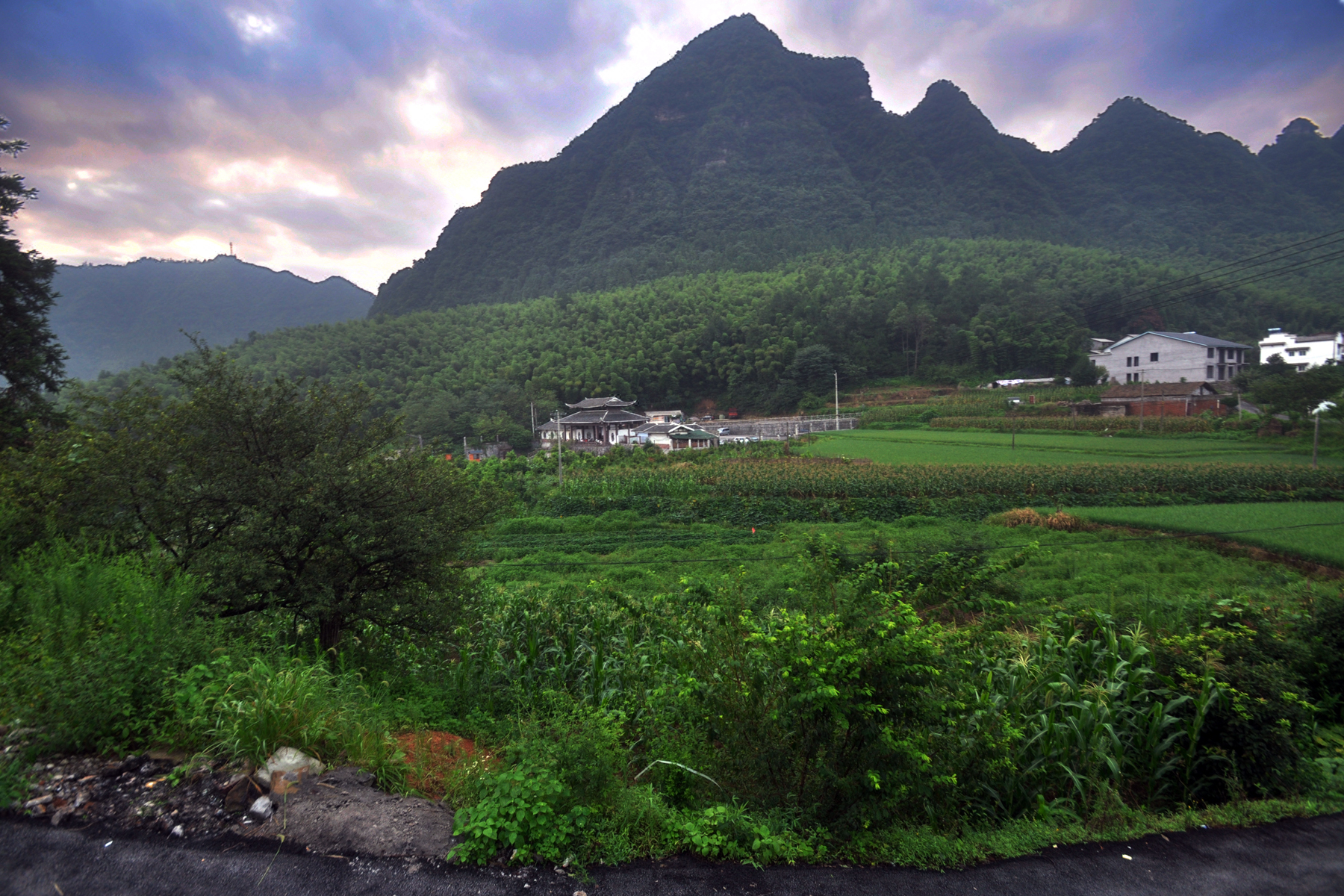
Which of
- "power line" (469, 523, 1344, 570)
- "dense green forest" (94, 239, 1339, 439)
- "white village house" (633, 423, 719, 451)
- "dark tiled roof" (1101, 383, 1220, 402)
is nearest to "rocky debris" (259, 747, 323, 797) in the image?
"power line" (469, 523, 1344, 570)

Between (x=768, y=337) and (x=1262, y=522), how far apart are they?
53.7m

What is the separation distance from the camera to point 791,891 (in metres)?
2.84

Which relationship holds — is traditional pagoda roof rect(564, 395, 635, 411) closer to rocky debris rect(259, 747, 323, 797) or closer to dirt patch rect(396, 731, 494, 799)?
dirt patch rect(396, 731, 494, 799)

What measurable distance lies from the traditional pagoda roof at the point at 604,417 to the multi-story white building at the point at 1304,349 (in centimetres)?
4333

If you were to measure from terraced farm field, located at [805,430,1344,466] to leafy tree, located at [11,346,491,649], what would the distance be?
24168mm

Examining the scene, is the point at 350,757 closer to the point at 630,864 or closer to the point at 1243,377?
the point at 630,864

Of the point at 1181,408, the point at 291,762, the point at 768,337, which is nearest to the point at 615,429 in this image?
the point at 768,337

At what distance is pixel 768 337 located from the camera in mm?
67000

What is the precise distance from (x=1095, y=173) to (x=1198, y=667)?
180m

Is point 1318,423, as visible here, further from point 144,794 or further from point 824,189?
point 824,189

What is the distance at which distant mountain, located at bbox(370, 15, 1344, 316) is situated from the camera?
116125 millimetres

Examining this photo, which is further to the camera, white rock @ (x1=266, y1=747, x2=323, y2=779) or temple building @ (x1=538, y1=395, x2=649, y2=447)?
temple building @ (x1=538, y1=395, x2=649, y2=447)

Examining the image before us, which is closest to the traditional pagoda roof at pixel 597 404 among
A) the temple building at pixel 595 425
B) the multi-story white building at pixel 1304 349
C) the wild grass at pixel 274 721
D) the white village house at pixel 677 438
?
the temple building at pixel 595 425

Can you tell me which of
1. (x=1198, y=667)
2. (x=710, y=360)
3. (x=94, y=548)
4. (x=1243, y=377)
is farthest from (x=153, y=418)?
(x=710, y=360)
